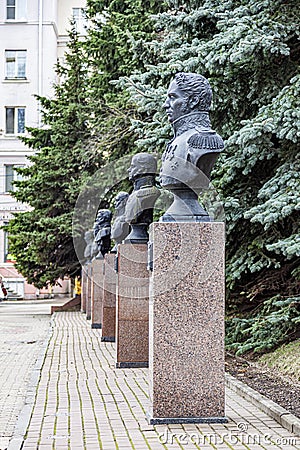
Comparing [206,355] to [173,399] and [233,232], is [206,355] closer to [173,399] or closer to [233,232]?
[173,399]

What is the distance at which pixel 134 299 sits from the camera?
12109 mm

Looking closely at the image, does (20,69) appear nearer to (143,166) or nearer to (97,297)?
(97,297)

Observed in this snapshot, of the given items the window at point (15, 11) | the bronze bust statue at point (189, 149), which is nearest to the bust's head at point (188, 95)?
the bronze bust statue at point (189, 149)

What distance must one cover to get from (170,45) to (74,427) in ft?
25.7

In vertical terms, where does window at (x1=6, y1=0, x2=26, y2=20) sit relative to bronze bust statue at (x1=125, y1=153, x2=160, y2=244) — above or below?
above

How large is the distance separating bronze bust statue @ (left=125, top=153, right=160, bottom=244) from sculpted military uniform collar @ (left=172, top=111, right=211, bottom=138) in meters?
4.02

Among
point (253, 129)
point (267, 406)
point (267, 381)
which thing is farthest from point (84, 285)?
point (267, 406)

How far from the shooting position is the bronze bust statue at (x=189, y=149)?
7.88m

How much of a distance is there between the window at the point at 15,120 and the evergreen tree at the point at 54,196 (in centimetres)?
1634

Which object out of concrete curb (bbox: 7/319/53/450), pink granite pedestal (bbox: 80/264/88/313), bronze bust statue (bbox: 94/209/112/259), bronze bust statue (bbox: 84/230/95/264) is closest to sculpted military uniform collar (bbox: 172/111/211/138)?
concrete curb (bbox: 7/319/53/450)

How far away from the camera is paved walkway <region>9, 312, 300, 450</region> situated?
261 inches

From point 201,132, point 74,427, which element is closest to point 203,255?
point 201,132

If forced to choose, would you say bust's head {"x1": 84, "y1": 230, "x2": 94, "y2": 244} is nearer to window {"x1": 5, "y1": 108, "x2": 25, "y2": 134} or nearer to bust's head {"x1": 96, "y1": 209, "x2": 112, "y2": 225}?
bust's head {"x1": 96, "y1": 209, "x2": 112, "y2": 225}

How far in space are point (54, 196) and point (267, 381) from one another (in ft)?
66.4
